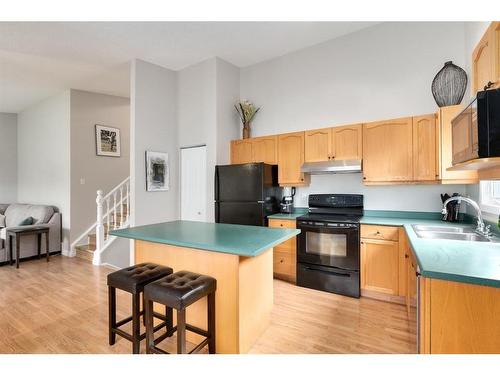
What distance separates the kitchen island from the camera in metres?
1.84

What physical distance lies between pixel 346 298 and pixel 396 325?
617 mm

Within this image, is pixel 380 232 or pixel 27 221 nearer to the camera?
pixel 380 232

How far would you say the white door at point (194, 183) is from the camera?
4098mm

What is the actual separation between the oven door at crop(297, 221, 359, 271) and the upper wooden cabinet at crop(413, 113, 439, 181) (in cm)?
88

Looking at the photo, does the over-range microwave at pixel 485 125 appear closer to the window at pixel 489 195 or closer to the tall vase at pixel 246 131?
the window at pixel 489 195

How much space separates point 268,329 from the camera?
7.54 feet

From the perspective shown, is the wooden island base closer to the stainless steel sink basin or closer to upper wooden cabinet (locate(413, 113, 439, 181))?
the stainless steel sink basin

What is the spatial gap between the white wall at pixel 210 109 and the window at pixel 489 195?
310 centimetres

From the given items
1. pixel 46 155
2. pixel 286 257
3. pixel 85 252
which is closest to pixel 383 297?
pixel 286 257

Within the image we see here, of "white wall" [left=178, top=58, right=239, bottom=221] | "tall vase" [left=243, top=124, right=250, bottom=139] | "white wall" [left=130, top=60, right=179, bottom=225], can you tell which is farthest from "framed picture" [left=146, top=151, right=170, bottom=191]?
"tall vase" [left=243, top=124, right=250, bottom=139]

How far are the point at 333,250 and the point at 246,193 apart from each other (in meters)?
1.31

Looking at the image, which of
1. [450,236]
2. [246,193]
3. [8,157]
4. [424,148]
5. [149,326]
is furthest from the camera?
[8,157]

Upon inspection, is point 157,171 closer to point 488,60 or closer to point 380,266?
point 380,266

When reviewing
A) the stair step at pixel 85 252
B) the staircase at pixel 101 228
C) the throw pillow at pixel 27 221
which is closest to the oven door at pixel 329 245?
the staircase at pixel 101 228
